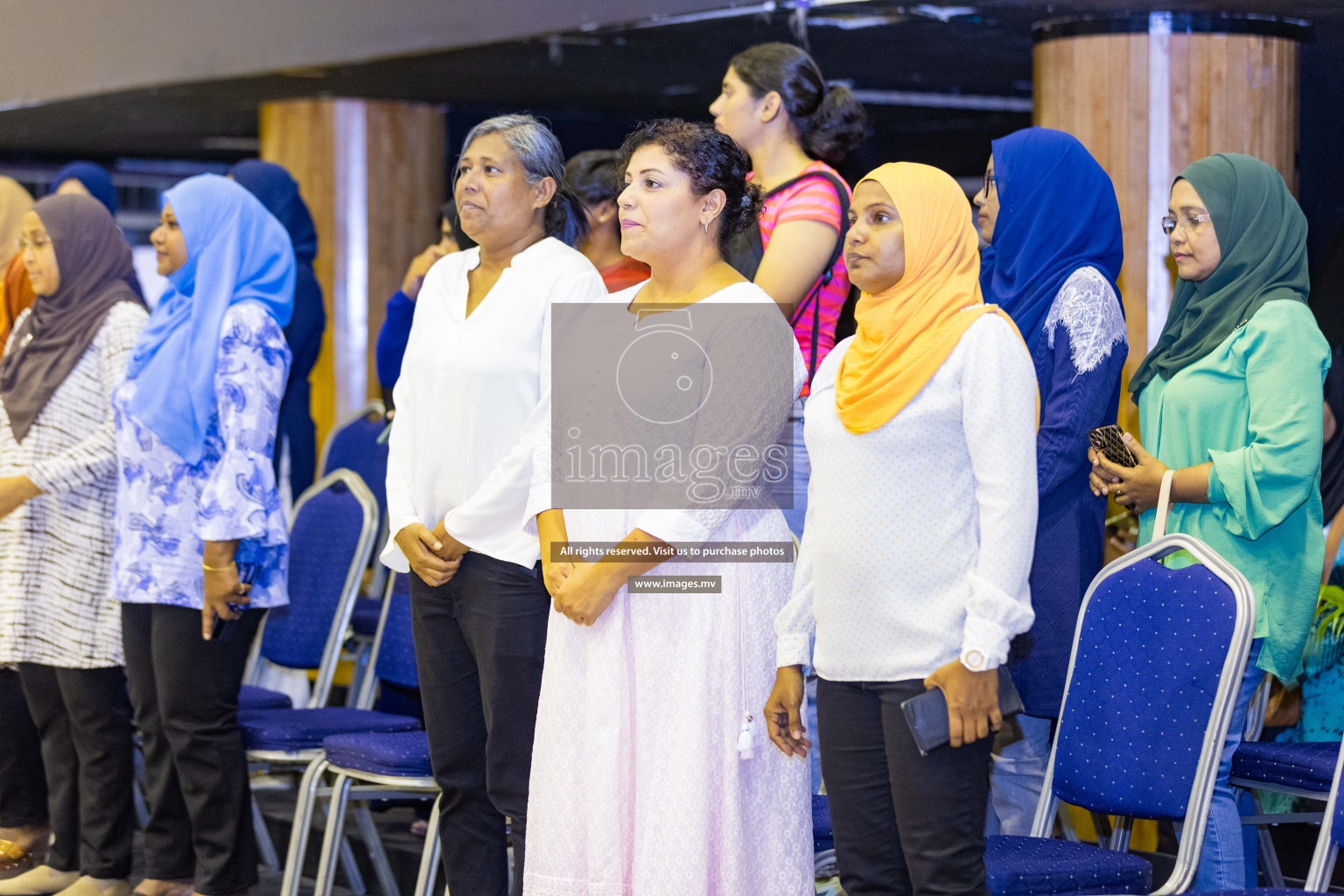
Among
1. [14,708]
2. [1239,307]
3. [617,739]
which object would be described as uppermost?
[1239,307]

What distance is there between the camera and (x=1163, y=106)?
3939 mm

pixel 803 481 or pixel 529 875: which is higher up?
pixel 803 481

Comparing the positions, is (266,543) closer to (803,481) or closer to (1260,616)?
(803,481)

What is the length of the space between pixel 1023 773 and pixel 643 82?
395cm

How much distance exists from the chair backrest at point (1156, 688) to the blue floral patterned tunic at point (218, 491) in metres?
1.66

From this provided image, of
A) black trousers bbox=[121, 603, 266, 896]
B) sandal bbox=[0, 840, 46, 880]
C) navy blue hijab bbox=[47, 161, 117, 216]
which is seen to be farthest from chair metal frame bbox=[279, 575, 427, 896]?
navy blue hijab bbox=[47, 161, 117, 216]

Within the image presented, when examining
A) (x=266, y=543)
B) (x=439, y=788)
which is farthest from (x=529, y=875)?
(x=266, y=543)

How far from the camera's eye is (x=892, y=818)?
1979 millimetres

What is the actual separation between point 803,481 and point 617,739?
696 mm

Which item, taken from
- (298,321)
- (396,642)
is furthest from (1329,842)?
(298,321)

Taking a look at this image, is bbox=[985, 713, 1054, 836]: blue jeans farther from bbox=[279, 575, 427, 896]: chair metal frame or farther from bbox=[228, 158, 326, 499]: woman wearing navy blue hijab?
bbox=[228, 158, 326, 499]: woman wearing navy blue hijab

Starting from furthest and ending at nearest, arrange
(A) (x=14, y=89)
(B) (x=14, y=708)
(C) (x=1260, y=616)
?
1. (A) (x=14, y=89)
2. (B) (x=14, y=708)
3. (C) (x=1260, y=616)

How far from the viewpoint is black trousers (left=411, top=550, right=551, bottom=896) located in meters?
2.44

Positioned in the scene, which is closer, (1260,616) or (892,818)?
(892,818)
